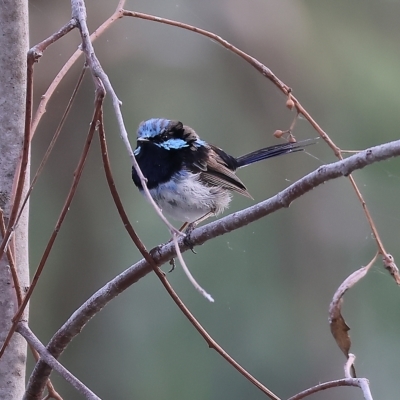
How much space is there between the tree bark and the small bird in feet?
1.94

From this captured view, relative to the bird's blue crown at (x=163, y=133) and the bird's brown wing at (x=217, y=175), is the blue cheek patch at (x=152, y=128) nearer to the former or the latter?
the bird's blue crown at (x=163, y=133)

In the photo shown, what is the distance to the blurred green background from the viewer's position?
2457 mm

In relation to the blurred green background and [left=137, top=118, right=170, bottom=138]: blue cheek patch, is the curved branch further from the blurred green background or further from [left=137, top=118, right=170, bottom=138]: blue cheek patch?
the blurred green background

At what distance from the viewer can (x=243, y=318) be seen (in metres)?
2.52

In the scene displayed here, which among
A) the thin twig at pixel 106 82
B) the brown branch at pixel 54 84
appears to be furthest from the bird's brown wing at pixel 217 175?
the thin twig at pixel 106 82

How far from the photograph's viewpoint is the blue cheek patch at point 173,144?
1.71 m

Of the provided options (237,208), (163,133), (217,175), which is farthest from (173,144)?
(237,208)

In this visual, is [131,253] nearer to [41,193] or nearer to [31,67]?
[41,193]

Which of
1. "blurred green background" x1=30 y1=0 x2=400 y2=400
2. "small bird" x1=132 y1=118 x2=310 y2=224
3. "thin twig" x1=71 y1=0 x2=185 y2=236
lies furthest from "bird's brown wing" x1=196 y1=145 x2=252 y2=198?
"thin twig" x1=71 y1=0 x2=185 y2=236

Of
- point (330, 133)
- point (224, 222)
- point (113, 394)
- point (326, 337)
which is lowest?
point (113, 394)

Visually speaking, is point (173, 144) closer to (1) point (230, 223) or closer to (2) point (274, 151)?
(2) point (274, 151)

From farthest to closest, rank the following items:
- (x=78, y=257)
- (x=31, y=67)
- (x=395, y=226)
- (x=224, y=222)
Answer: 1. (x=78, y=257)
2. (x=395, y=226)
3. (x=224, y=222)
4. (x=31, y=67)

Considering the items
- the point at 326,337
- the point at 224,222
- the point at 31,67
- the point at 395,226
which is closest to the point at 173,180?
the point at 224,222

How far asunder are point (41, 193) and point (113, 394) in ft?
3.28
